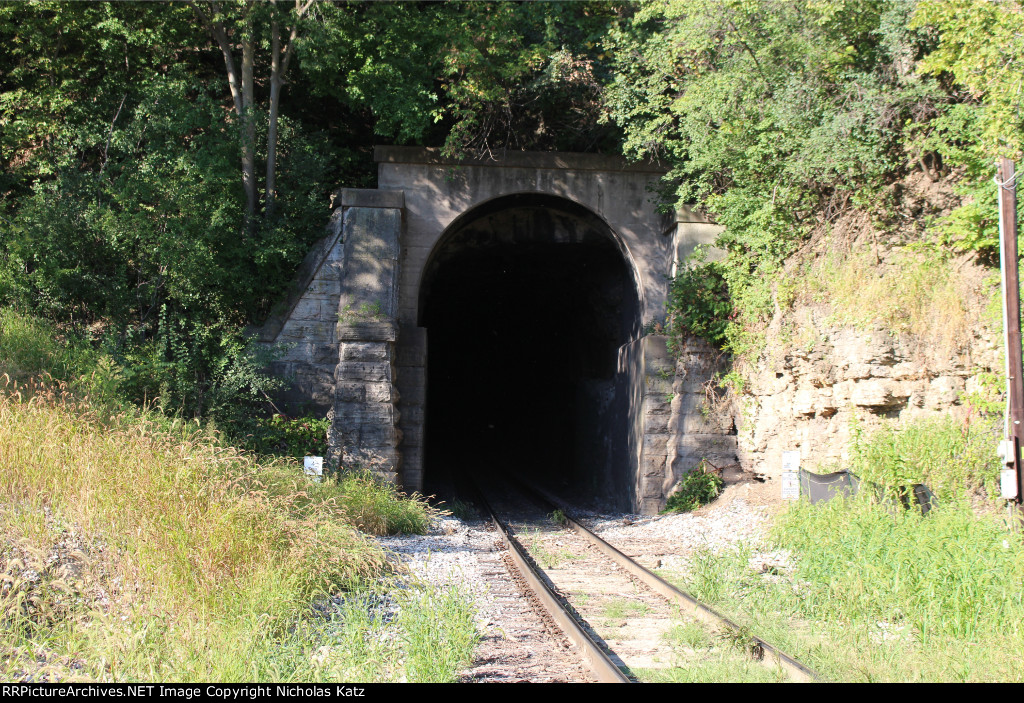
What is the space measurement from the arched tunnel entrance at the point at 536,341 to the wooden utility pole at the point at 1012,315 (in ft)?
24.7

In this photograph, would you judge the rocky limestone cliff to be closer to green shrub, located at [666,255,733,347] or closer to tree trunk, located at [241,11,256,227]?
green shrub, located at [666,255,733,347]

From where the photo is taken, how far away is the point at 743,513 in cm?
1111

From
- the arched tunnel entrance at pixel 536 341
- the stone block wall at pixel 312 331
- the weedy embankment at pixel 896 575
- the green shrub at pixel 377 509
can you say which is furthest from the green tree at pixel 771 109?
the green shrub at pixel 377 509

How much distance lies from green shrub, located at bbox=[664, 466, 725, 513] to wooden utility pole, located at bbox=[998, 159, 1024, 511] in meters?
5.79

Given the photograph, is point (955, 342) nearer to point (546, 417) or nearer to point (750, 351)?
point (750, 351)

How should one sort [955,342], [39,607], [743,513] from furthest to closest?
[743,513]
[955,342]
[39,607]

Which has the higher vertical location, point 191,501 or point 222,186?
point 222,186

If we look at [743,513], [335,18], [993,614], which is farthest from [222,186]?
[993,614]

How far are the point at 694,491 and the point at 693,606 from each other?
6684 mm

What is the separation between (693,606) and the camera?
6.06 meters

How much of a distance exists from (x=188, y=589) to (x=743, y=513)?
327 inches

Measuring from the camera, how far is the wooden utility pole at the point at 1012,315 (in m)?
7.03

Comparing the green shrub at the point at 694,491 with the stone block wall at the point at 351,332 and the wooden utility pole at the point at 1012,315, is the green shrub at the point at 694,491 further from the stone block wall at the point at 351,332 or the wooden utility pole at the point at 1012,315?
the wooden utility pole at the point at 1012,315

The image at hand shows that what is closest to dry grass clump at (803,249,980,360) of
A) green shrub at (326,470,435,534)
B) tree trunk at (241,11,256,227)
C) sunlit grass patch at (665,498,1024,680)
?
sunlit grass patch at (665,498,1024,680)
